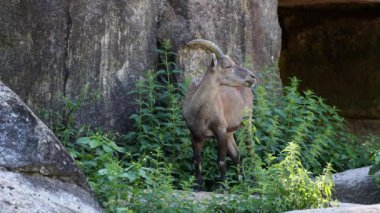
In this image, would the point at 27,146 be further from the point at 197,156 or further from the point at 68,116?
the point at 197,156

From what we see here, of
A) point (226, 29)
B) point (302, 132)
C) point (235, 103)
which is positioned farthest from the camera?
point (226, 29)

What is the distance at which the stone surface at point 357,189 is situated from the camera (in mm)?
9023

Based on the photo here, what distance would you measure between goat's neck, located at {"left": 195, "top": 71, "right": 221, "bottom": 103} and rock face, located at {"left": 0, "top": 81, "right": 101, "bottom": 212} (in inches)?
135

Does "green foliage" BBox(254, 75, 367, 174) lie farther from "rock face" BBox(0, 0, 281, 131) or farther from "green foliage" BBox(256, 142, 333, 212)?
"green foliage" BBox(256, 142, 333, 212)

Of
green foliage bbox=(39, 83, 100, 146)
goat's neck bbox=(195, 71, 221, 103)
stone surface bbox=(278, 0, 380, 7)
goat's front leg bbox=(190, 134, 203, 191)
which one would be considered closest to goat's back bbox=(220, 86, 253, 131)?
goat's neck bbox=(195, 71, 221, 103)

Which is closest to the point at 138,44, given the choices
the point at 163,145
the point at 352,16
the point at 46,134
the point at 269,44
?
the point at 163,145

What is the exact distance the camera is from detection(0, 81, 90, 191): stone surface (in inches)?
244

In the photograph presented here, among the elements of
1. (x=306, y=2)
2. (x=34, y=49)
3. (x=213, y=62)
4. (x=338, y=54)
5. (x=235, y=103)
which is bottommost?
(x=235, y=103)

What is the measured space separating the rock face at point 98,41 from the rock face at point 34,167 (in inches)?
116

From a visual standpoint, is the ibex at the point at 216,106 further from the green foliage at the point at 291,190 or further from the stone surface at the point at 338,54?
the stone surface at the point at 338,54

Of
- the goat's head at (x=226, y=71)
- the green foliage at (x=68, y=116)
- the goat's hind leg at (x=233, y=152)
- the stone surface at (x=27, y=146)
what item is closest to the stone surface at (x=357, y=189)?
the goat's hind leg at (x=233, y=152)

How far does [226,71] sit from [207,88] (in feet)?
1.08

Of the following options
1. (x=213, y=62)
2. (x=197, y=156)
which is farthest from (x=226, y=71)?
(x=197, y=156)

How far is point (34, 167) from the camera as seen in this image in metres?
6.26
